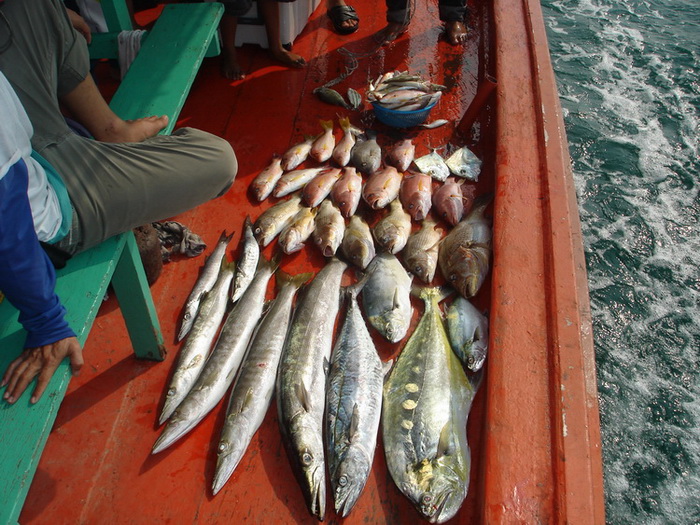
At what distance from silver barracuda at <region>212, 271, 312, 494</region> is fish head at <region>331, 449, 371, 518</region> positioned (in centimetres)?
49

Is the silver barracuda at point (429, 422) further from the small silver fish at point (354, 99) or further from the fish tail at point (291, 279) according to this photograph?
the small silver fish at point (354, 99)

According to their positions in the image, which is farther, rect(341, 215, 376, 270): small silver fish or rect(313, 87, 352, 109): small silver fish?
rect(313, 87, 352, 109): small silver fish

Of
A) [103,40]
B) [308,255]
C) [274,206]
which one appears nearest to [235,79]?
[103,40]

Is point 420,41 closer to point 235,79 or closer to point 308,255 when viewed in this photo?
point 235,79

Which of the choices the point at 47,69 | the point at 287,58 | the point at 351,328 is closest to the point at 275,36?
the point at 287,58

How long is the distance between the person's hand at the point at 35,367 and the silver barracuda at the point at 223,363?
745 mm

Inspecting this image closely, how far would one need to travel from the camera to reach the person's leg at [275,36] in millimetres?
4579

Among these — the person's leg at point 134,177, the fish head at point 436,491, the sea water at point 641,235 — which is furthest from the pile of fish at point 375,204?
the sea water at point 641,235

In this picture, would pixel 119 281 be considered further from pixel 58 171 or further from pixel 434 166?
pixel 434 166

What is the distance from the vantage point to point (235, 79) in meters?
4.72

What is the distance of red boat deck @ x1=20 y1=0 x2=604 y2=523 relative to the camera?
2162 millimetres

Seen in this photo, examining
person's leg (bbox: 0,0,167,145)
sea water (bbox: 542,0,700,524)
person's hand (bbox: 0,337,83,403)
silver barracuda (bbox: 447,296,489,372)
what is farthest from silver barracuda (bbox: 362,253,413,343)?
sea water (bbox: 542,0,700,524)

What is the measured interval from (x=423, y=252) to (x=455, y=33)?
336cm

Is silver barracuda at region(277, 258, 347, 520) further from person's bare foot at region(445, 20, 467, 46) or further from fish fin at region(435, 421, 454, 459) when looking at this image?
person's bare foot at region(445, 20, 467, 46)
